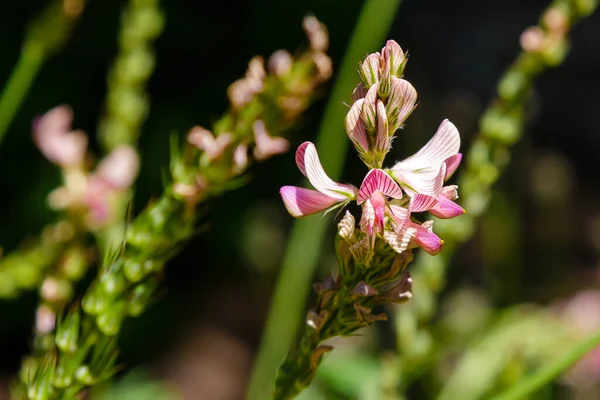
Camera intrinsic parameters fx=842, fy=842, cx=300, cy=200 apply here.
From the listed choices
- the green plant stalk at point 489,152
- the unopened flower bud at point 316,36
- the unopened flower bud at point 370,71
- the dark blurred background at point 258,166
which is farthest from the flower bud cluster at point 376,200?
the dark blurred background at point 258,166

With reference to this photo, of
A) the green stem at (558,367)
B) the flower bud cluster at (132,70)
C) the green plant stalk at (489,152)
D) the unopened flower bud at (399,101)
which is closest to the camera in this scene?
the unopened flower bud at (399,101)

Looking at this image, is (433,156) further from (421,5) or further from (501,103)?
(421,5)

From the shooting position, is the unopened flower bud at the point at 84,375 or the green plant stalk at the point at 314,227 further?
the green plant stalk at the point at 314,227

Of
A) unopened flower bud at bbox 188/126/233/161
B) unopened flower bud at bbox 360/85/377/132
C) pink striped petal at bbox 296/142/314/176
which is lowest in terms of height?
unopened flower bud at bbox 188/126/233/161

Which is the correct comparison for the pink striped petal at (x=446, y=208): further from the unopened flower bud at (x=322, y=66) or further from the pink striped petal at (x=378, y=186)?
the unopened flower bud at (x=322, y=66)

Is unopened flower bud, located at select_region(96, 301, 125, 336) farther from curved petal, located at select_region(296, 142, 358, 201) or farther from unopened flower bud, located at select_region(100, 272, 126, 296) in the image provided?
curved petal, located at select_region(296, 142, 358, 201)

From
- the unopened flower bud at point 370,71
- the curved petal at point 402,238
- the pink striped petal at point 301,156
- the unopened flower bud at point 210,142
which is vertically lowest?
the unopened flower bud at point 210,142

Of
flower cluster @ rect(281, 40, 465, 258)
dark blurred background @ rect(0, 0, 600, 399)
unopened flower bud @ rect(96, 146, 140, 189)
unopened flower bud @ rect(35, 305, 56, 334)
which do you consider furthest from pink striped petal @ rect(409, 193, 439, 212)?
dark blurred background @ rect(0, 0, 600, 399)

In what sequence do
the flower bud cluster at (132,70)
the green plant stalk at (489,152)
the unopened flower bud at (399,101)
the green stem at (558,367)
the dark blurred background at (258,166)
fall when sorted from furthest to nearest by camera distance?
the dark blurred background at (258,166), the flower bud cluster at (132,70), the green plant stalk at (489,152), the green stem at (558,367), the unopened flower bud at (399,101)
